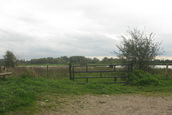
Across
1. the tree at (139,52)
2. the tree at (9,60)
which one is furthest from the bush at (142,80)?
the tree at (9,60)

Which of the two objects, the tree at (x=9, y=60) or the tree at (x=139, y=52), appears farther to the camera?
the tree at (x=9, y=60)

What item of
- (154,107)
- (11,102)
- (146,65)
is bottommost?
(154,107)

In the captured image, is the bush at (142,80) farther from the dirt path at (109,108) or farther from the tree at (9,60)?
the tree at (9,60)

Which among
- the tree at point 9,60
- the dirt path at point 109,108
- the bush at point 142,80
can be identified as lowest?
the dirt path at point 109,108

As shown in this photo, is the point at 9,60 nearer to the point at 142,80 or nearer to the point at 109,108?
the point at 142,80

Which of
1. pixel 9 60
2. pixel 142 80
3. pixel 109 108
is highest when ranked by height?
pixel 9 60

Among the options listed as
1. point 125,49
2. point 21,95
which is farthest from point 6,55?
point 21,95

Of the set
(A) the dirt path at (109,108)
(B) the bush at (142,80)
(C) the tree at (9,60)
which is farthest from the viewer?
(C) the tree at (9,60)

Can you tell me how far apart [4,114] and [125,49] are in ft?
31.9

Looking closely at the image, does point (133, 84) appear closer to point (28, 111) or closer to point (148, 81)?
point (148, 81)

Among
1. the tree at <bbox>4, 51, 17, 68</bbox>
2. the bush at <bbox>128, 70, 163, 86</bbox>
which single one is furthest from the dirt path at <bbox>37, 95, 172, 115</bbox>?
the tree at <bbox>4, 51, 17, 68</bbox>

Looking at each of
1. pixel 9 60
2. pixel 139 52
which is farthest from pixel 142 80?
pixel 9 60

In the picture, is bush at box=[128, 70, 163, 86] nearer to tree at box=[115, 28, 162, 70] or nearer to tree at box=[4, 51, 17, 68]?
tree at box=[115, 28, 162, 70]

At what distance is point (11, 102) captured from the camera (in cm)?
434
